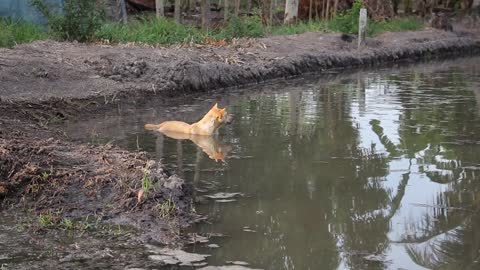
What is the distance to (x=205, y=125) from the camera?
10.3 m

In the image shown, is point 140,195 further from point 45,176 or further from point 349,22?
point 349,22

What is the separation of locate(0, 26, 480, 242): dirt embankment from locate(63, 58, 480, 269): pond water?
53 cm

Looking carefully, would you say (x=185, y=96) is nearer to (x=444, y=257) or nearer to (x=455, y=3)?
(x=444, y=257)

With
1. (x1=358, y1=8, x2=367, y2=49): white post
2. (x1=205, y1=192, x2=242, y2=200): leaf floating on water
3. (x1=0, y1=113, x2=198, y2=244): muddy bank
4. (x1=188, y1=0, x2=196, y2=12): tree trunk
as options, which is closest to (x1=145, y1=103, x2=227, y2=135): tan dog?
(x1=0, y1=113, x2=198, y2=244): muddy bank

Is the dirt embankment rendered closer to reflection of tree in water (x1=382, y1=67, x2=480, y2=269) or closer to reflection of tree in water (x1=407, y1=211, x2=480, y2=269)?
reflection of tree in water (x1=407, y1=211, x2=480, y2=269)

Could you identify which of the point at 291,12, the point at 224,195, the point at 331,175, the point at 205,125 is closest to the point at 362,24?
the point at 291,12

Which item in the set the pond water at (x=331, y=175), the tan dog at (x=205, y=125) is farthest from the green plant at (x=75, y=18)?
the tan dog at (x=205, y=125)

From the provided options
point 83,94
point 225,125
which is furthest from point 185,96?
point 225,125

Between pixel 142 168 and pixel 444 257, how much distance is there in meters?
2.95

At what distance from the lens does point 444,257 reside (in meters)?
5.63

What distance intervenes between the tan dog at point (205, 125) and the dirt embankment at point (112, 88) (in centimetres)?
148

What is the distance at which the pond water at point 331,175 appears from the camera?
5820mm

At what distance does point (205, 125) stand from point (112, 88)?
3.33m

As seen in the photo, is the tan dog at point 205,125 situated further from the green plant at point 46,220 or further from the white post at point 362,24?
the white post at point 362,24
